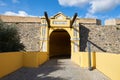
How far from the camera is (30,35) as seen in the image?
21.8 metres

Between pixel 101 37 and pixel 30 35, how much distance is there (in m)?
8.85

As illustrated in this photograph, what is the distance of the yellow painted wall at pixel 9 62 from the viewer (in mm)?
8243

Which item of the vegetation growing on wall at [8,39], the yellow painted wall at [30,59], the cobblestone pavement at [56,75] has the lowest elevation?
the cobblestone pavement at [56,75]

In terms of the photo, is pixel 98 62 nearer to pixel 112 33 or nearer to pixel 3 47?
pixel 3 47

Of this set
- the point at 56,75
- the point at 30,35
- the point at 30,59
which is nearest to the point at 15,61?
the point at 30,59

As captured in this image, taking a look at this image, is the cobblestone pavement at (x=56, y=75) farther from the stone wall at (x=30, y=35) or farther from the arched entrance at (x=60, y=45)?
the arched entrance at (x=60, y=45)

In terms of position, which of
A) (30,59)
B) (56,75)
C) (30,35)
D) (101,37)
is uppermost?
(30,35)

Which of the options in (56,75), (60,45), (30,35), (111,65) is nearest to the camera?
(111,65)

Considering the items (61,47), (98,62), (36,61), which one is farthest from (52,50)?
(98,62)

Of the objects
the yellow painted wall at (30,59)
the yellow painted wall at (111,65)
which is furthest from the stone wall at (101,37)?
the yellow painted wall at (111,65)

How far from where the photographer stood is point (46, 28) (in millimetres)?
20016

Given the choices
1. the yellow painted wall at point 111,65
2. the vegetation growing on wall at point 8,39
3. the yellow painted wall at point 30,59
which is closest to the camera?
the yellow painted wall at point 111,65

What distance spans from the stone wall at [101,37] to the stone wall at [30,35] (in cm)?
538

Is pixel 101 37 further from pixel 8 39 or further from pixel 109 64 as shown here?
pixel 109 64
